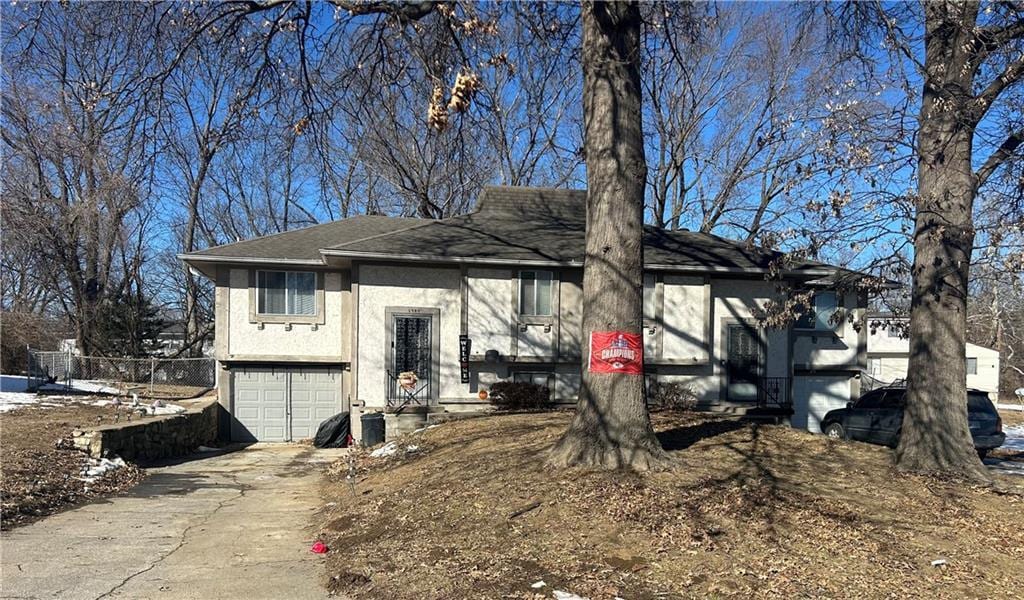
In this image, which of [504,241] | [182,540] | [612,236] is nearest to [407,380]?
[504,241]

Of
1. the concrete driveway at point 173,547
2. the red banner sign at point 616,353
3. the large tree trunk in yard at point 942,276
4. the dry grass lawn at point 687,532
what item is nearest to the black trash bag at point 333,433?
the concrete driveway at point 173,547

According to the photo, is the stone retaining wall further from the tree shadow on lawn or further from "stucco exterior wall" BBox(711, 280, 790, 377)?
"stucco exterior wall" BBox(711, 280, 790, 377)

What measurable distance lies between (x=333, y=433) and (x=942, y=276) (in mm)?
13316

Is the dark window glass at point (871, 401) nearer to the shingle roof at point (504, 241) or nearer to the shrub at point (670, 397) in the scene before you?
the shingle roof at point (504, 241)

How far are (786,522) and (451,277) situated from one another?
12044 millimetres

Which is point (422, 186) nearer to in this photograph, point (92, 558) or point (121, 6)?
point (121, 6)

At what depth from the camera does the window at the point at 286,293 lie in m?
17.9

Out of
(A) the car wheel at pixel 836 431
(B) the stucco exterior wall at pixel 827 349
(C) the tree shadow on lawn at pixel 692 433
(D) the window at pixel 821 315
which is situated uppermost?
(D) the window at pixel 821 315

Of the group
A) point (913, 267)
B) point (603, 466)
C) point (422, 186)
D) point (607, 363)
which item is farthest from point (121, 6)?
point (422, 186)

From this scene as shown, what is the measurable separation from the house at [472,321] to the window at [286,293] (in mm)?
31

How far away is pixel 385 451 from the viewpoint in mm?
12273

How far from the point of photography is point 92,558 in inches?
247

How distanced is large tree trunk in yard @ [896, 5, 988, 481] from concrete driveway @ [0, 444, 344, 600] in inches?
284

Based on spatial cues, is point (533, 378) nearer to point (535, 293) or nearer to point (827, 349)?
point (535, 293)
